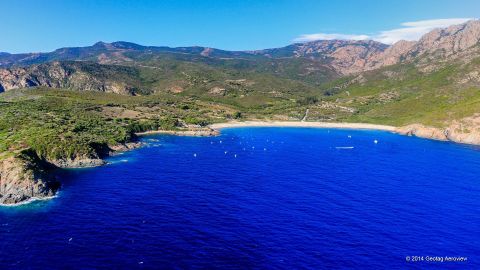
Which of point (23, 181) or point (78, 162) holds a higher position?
point (23, 181)

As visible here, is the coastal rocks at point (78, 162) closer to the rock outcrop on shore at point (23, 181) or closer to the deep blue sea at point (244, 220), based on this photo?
the deep blue sea at point (244, 220)

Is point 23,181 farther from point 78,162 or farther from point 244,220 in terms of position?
point 244,220

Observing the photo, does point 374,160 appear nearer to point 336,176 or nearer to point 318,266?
point 336,176

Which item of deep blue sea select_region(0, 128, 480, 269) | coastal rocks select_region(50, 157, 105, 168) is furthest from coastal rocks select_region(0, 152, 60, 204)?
coastal rocks select_region(50, 157, 105, 168)

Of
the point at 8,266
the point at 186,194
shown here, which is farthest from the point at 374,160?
the point at 8,266

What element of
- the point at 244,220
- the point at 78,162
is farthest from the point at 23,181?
the point at 244,220

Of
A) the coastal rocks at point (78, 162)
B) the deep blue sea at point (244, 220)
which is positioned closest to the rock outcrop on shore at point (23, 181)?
the deep blue sea at point (244, 220)
